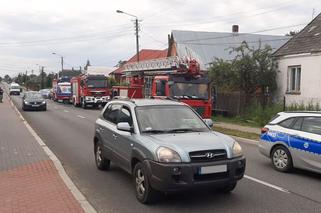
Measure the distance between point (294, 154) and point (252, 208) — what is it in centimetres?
330

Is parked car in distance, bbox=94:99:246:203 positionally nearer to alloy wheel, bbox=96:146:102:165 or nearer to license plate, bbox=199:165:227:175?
license plate, bbox=199:165:227:175

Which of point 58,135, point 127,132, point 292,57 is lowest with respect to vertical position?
point 58,135

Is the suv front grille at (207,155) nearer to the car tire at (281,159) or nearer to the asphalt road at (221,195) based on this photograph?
the asphalt road at (221,195)

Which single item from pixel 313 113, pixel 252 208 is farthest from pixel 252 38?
pixel 252 208

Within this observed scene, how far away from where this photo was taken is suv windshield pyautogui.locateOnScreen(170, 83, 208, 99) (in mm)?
19562

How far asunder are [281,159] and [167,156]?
14.2 feet

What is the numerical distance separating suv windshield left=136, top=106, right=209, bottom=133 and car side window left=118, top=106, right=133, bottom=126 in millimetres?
189

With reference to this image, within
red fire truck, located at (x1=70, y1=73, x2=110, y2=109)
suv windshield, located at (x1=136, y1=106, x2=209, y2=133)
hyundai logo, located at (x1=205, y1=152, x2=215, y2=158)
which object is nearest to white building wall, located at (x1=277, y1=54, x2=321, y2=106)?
suv windshield, located at (x1=136, y1=106, x2=209, y2=133)

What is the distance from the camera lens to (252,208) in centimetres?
700

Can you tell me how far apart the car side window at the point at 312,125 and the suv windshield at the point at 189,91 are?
977 cm

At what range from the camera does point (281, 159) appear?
10289 millimetres

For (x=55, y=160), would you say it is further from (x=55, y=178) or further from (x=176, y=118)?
(x=176, y=118)

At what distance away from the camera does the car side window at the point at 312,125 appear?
9.68m

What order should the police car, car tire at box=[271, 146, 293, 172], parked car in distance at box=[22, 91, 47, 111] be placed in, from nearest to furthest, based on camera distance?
the police car < car tire at box=[271, 146, 293, 172] < parked car in distance at box=[22, 91, 47, 111]
